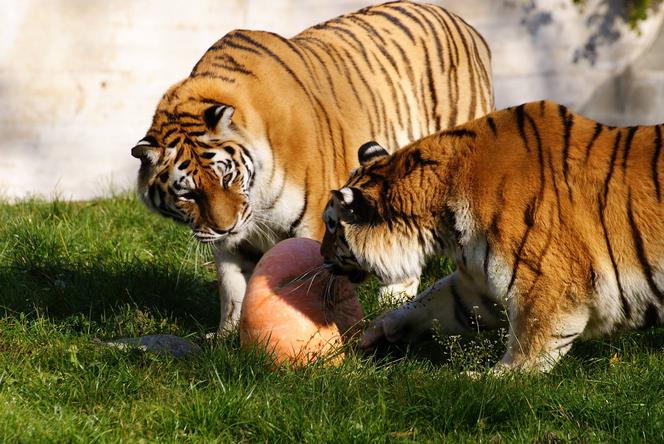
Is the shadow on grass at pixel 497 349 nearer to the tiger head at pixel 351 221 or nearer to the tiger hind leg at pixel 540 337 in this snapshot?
the tiger hind leg at pixel 540 337

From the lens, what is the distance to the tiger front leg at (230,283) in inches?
188

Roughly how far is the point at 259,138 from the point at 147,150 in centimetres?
49

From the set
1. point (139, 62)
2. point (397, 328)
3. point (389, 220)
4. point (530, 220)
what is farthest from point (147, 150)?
point (139, 62)

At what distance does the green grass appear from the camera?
340 cm

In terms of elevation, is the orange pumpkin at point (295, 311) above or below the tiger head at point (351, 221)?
below

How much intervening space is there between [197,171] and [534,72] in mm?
4058

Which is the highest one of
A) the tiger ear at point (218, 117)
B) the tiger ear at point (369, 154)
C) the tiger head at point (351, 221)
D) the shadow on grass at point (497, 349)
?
the tiger ear at point (218, 117)

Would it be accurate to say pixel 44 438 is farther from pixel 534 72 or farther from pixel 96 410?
pixel 534 72

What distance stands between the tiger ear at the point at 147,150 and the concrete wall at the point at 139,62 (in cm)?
302

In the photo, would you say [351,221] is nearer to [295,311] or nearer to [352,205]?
[352,205]

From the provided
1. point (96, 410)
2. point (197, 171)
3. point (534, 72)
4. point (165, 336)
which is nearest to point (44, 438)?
point (96, 410)

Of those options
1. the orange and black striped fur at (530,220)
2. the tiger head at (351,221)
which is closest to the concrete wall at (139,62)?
the tiger head at (351,221)

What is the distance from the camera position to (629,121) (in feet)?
25.3

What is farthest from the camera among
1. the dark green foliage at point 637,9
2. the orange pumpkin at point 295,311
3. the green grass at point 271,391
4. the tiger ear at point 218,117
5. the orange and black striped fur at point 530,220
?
the dark green foliage at point 637,9
